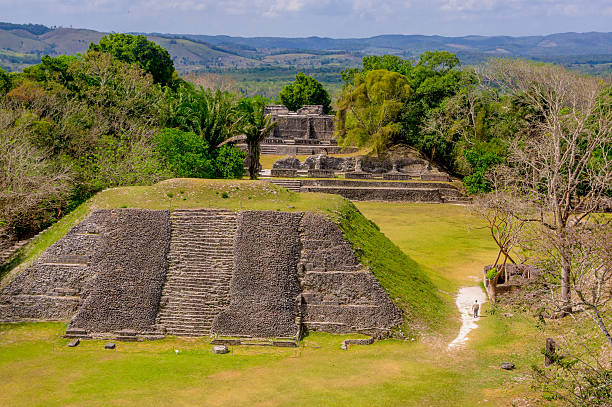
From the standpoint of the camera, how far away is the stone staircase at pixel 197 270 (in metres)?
20.9

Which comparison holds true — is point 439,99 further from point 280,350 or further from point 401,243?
point 280,350

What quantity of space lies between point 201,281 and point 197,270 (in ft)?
1.89

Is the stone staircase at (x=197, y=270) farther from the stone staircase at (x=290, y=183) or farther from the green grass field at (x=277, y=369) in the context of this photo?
the stone staircase at (x=290, y=183)

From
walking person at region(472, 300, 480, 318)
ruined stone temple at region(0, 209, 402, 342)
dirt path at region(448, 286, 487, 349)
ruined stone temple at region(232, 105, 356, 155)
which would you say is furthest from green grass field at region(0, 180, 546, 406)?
ruined stone temple at region(232, 105, 356, 155)

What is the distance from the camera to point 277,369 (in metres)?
18.2

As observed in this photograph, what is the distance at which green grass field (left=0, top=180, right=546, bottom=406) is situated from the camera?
16.3 m

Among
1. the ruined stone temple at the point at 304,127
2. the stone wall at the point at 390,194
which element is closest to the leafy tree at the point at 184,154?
the stone wall at the point at 390,194

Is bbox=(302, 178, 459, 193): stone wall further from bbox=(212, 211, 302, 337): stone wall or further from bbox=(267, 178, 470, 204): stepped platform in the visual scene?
bbox=(212, 211, 302, 337): stone wall

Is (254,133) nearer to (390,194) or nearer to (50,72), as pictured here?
(390,194)

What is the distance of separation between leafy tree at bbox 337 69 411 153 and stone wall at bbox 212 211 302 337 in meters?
29.6

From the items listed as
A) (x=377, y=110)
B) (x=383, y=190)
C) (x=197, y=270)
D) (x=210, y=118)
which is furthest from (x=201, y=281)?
(x=377, y=110)

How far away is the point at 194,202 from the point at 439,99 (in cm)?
3391

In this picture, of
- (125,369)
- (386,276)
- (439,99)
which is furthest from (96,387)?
(439,99)

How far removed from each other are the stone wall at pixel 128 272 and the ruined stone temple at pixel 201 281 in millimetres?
38
